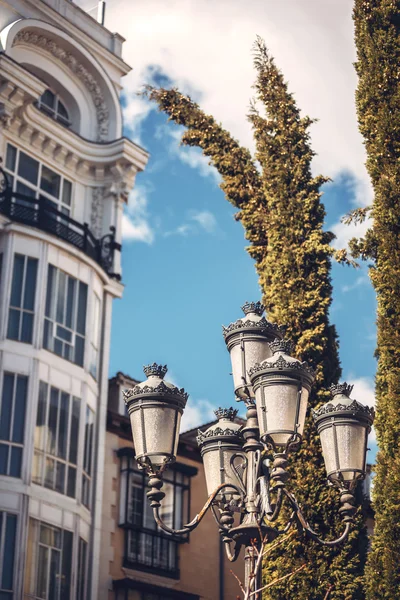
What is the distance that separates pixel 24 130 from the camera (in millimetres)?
23656

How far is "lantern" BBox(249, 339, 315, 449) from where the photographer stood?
339 inches

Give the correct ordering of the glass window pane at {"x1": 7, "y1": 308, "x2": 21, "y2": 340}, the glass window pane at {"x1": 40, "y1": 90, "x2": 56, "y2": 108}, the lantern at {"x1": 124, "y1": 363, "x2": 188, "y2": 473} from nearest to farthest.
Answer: the lantern at {"x1": 124, "y1": 363, "x2": 188, "y2": 473} < the glass window pane at {"x1": 7, "y1": 308, "x2": 21, "y2": 340} < the glass window pane at {"x1": 40, "y1": 90, "x2": 56, "y2": 108}

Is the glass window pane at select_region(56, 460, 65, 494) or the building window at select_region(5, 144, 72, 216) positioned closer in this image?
the glass window pane at select_region(56, 460, 65, 494)

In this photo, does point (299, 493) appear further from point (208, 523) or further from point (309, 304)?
point (208, 523)

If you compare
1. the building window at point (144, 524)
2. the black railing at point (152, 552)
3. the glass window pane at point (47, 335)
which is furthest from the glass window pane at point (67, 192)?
the black railing at point (152, 552)

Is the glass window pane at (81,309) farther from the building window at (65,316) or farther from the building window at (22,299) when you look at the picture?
the building window at (22,299)

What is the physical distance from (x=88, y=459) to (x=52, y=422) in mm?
1462

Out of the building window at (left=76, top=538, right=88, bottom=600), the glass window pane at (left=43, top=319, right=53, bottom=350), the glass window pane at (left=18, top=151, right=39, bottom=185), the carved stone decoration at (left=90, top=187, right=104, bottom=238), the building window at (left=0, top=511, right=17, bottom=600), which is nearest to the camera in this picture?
the building window at (left=0, top=511, right=17, bottom=600)

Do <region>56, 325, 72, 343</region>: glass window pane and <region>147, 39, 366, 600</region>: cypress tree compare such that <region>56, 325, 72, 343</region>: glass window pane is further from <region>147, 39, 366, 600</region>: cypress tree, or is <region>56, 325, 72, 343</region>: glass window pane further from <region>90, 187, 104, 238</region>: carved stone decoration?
<region>147, 39, 366, 600</region>: cypress tree

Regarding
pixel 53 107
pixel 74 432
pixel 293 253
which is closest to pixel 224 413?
pixel 293 253

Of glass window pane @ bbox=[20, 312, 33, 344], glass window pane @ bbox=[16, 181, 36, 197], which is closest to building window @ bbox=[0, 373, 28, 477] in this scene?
glass window pane @ bbox=[20, 312, 33, 344]

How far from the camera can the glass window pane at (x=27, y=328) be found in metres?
21.0

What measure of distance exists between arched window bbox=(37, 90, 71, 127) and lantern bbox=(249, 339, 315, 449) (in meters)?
17.6

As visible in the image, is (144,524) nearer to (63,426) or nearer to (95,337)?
(63,426)
